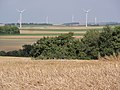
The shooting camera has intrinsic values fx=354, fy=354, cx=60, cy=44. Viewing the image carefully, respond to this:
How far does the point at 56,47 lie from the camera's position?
5344cm

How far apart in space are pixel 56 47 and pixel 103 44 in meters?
7.65

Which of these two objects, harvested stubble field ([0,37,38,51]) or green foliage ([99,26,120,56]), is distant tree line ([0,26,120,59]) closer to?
green foliage ([99,26,120,56])

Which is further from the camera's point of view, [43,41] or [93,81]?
[43,41]

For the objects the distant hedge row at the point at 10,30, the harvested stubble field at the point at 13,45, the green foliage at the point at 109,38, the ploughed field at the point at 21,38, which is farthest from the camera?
the distant hedge row at the point at 10,30

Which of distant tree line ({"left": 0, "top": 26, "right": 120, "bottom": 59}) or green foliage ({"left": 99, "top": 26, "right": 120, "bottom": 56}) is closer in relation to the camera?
distant tree line ({"left": 0, "top": 26, "right": 120, "bottom": 59})

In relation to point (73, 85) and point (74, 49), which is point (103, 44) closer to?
point (74, 49)

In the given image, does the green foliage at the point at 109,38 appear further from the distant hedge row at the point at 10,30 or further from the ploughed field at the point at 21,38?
the distant hedge row at the point at 10,30

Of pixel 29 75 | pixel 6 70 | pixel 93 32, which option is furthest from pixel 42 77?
pixel 93 32

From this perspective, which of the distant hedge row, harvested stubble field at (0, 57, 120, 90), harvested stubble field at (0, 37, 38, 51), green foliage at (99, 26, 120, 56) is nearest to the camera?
harvested stubble field at (0, 57, 120, 90)

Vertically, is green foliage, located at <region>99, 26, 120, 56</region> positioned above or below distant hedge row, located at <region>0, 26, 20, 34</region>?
above

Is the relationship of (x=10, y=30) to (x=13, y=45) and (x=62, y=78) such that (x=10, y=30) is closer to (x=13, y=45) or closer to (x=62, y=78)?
(x=13, y=45)

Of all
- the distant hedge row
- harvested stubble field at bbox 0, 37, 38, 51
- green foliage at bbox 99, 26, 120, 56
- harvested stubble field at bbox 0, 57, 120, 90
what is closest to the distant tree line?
green foliage at bbox 99, 26, 120, 56

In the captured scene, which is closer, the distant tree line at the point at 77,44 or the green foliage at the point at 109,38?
the distant tree line at the point at 77,44

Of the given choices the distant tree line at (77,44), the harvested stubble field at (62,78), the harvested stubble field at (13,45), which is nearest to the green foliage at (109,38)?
the distant tree line at (77,44)
